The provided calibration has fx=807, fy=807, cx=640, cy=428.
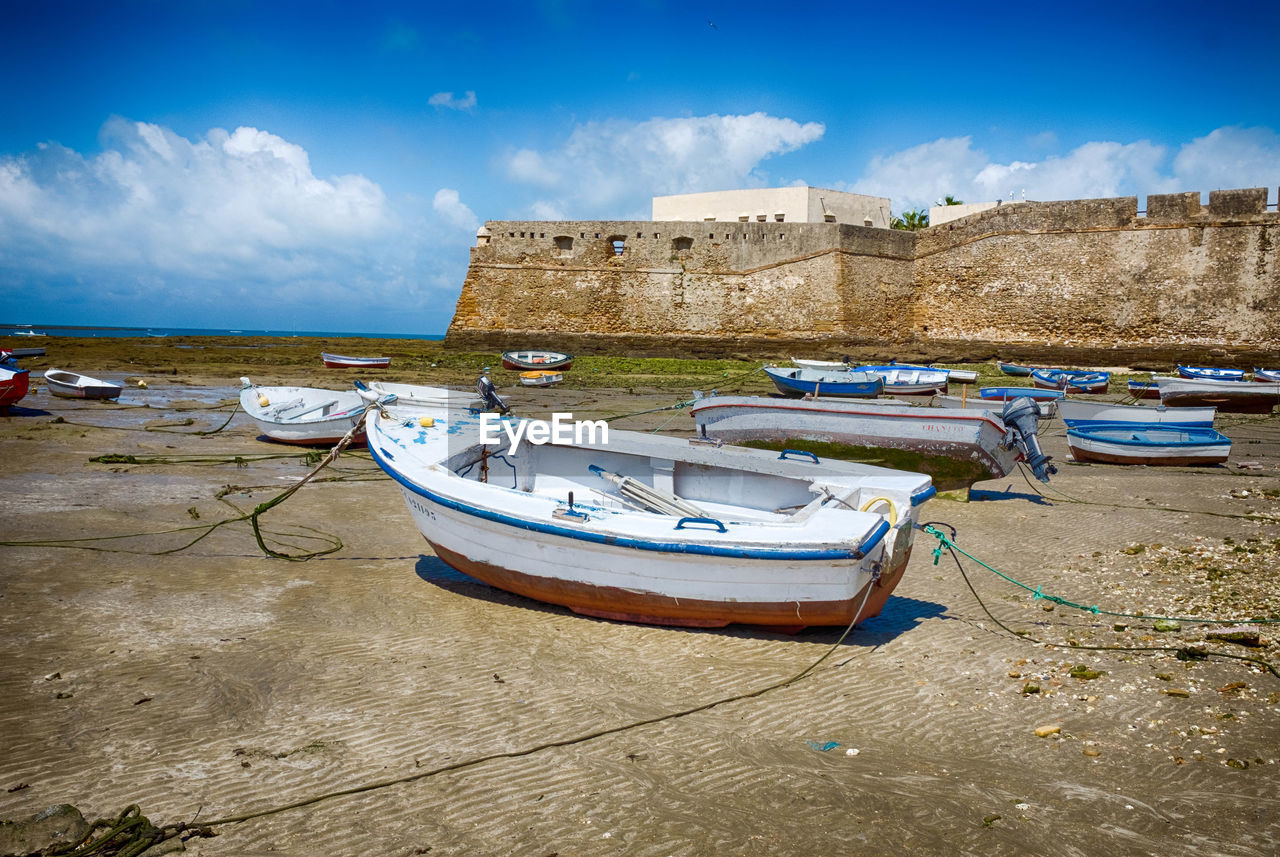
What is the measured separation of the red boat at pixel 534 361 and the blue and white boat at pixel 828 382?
8.24 meters

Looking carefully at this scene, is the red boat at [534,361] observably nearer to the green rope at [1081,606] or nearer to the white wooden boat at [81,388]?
the white wooden boat at [81,388]

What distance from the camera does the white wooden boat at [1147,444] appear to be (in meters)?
11.1

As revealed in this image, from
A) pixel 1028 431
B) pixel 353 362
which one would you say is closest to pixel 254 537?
pixel 1028 431

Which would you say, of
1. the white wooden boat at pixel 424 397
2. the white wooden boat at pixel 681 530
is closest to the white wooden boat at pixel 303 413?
the white wooden boat at pixel 424 397

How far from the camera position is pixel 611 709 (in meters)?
4.02

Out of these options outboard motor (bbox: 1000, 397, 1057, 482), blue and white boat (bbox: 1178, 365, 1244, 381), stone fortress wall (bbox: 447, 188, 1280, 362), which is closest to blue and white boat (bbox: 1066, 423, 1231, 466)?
outboard motor (bbox: 1000, 397, 1057, 482)

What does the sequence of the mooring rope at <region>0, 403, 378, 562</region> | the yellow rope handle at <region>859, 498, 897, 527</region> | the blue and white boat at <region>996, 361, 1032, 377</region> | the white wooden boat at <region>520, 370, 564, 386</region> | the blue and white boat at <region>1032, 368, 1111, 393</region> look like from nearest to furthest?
the yellow rope handle at <region>859, 498, 897, 527</region>, the mooring rope at <region>0, 403, 378, 562</region>, the blue and white boat at <region>1032, 368, 1111, 393</region>, the white wooden boat at <region>520, 370, 564, 386</region>, the blue and white boat at <region>996, 361, 1032, 377</region>

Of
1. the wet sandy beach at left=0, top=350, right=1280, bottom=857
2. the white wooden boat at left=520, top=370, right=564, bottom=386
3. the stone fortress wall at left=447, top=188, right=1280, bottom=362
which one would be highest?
the stone fortress wall at left=447, top=188, right=1280, bottom=362

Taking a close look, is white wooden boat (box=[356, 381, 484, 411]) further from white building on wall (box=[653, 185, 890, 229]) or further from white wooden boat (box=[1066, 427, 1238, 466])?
white building on wall (box=[653, 185, 890, 229])

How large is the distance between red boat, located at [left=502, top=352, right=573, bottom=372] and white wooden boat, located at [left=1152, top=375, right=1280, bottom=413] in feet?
50.5

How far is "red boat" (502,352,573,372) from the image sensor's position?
24.3m

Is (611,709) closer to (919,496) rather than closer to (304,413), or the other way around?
(919,496)

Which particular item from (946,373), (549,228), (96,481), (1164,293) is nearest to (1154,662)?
(96,481)

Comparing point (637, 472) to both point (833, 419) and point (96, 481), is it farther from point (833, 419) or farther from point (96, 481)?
point (96, 481)
